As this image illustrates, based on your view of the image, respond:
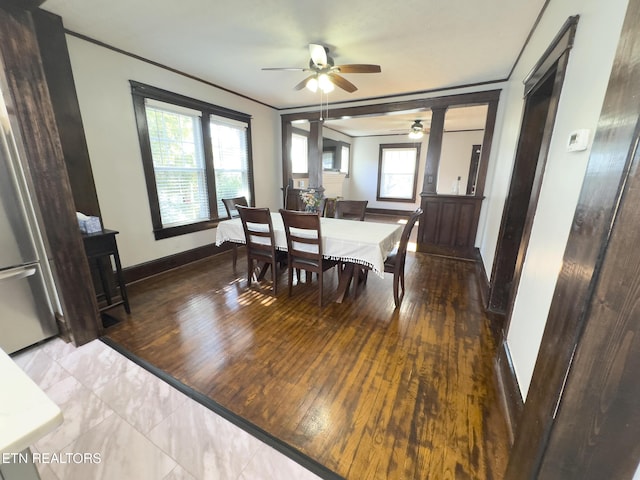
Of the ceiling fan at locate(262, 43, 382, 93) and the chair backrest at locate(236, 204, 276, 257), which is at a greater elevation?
the ceiling fan at locate(262, 43, 382, 93)

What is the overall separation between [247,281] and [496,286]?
2607 mm

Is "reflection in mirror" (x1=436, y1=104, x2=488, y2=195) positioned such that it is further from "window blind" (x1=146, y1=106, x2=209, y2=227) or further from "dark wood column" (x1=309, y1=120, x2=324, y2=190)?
"window blind" (x1=146, y1=106, x2=209, y2=227)

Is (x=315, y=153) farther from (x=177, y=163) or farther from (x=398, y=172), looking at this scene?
(x=398, y=172)

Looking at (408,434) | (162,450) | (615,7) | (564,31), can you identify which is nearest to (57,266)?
(162,450)

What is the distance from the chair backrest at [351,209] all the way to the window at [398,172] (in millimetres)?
5004

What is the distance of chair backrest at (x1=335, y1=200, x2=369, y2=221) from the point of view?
3.30m

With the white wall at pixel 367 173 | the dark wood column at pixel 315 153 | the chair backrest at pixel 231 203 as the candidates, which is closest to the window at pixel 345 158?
the white wall at pixel 367 173

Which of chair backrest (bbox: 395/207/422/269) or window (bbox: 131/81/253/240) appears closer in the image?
chair backrest (bbox: 395/207/422/269)

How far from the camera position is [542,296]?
1.32m

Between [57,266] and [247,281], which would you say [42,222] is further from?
[247,281]

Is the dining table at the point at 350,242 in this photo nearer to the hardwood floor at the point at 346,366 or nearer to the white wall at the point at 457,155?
the hardwood floor at the point at 346,366

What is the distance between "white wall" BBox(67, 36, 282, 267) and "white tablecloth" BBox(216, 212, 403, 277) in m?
1.21

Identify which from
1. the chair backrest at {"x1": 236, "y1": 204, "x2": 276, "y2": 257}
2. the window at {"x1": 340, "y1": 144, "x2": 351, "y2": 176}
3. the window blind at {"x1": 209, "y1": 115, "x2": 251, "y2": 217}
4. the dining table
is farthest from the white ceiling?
the window at {"x1": 340, "y1": 144, "x2": 351, "y2": 176}

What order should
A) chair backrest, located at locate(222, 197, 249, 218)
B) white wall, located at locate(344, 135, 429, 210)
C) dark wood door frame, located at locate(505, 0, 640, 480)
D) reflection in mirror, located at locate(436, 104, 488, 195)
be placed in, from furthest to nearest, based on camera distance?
1. white wall, located at locate(344, 135, 429, 210)
2. reflection in mirror, located at locate(436, 104, 488, 195)
3. chair backrest, located at locate(222, 197, 249, 218)
4. dark wood door frame, located at locate(505, 0, 640, 480)
